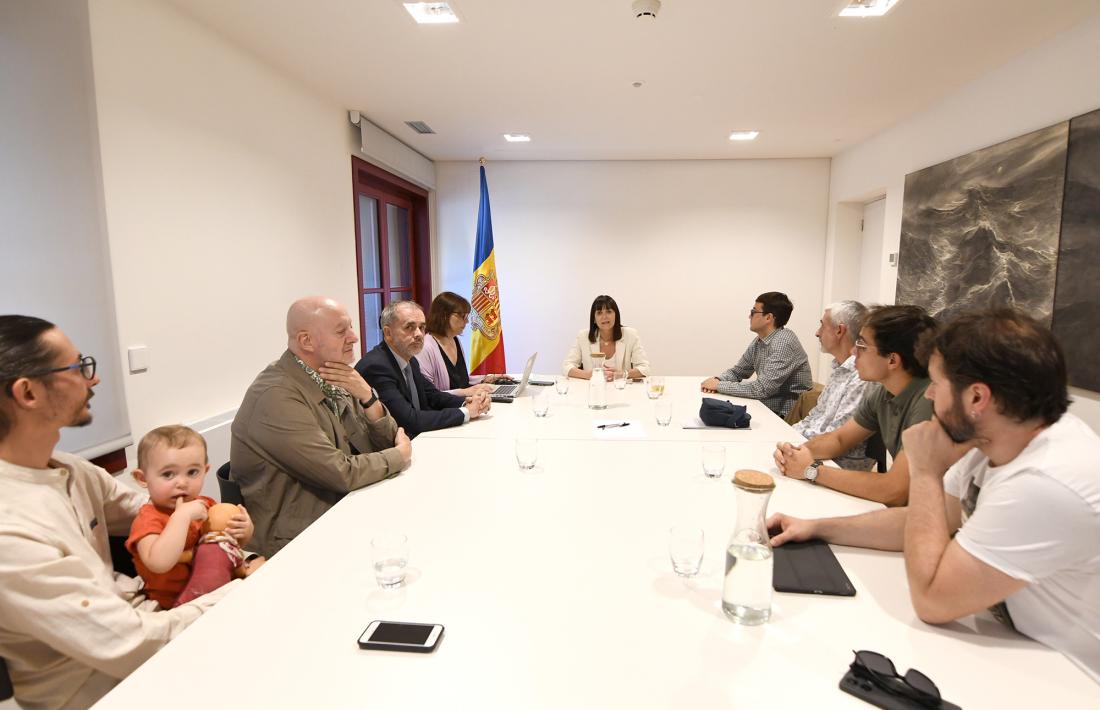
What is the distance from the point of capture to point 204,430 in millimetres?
2746

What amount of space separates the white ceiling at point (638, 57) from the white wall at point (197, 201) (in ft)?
0.85

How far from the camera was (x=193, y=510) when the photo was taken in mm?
1391

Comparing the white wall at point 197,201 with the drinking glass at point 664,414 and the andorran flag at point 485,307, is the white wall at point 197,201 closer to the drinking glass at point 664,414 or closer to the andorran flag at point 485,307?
the andorran flag at point 485,307

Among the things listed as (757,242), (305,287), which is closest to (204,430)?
(305,287)

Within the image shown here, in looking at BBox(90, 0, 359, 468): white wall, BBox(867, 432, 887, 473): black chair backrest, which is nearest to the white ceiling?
BBox(90, 0, 359, 468): white wall

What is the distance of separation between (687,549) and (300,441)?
4.00 ft

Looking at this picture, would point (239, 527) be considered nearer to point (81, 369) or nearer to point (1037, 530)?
point (81, 369)

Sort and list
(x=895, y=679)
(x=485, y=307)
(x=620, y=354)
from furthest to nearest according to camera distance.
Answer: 1. (x=485, y=307)
2. (x=620, y=354)
3. (x=895, y=679)

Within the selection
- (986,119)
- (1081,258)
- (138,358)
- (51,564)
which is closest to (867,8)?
(986,119)

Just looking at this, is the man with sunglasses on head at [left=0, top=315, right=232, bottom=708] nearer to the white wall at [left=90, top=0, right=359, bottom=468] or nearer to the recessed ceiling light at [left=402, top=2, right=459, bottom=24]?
the white wall at [left=90, top=0, right=359, bottom=468]

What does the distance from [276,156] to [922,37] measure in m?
3.63

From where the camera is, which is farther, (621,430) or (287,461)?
(621,430)

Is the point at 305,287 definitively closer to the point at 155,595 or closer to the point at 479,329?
the point at 479,329

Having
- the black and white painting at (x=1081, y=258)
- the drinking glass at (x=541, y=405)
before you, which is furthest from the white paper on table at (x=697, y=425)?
the black and white painting at (x=1081, y=258)
